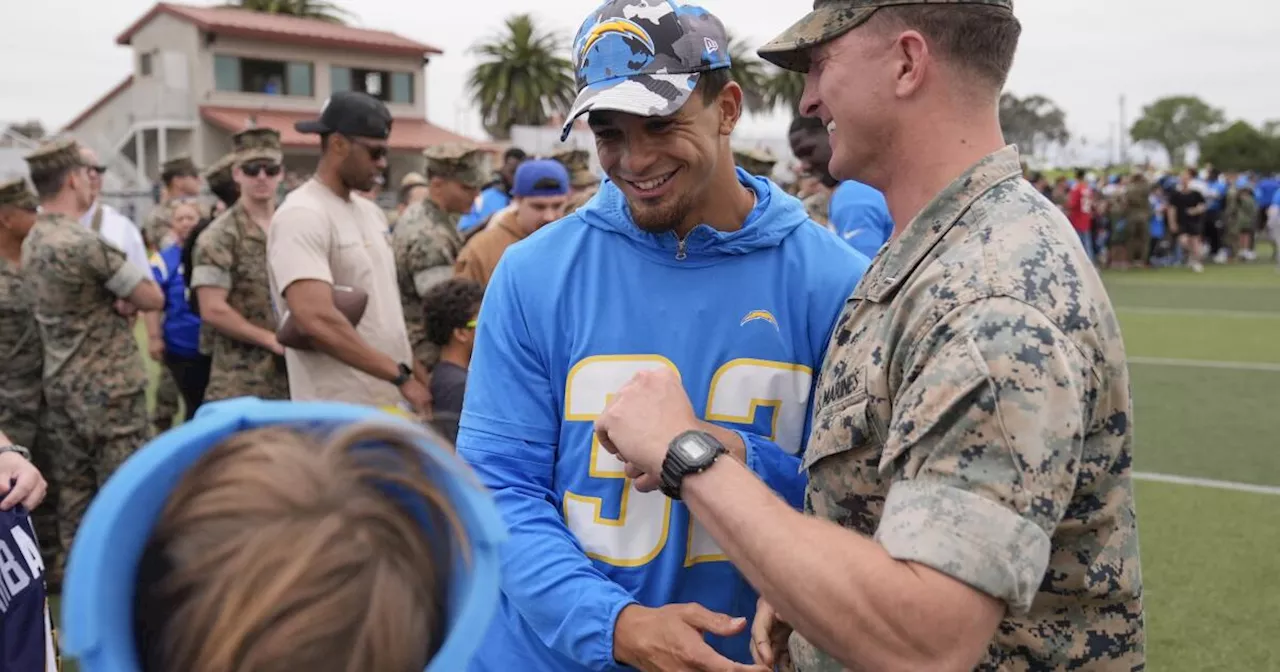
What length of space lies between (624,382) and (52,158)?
15.7ft

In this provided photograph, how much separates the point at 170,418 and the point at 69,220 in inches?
115

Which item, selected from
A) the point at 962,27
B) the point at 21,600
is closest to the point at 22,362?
the point at 21,600

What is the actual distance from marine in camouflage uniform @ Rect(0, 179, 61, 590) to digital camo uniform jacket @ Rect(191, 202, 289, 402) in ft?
2.81

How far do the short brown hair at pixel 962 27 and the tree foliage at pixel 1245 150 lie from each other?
2084 inches

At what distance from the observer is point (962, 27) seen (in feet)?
4.92

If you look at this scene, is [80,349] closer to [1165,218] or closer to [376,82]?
[1165,218]

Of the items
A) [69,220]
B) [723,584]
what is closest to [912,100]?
[723,584]

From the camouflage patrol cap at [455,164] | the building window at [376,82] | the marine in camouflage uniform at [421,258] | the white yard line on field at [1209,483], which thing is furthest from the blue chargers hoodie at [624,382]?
the building window at [376,82]

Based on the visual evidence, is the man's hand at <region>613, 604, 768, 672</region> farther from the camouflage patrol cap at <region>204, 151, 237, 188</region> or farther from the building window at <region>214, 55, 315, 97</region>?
the building window at <region>214, 55, 315, 97</region>

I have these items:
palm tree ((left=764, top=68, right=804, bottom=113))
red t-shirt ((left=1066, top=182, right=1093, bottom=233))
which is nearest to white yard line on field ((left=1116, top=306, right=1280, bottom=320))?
red t-shirt ((left=1066, top=182, right=1093, bottom=233))

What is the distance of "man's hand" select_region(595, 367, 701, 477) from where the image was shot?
1530 mm

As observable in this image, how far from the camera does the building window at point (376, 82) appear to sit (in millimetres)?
44781

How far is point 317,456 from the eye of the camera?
90cm

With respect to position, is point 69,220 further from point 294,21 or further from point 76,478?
point 294,21
